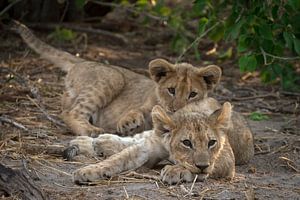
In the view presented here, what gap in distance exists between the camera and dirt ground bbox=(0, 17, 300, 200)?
4789mm

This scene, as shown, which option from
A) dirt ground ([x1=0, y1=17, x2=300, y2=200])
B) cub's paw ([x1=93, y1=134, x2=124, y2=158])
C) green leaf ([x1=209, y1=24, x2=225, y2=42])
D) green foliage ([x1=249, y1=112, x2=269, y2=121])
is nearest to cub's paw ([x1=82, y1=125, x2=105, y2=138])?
dirt ground ([x1=0, y1=17, x2=300, y2=200])

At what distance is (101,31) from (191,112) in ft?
18.3

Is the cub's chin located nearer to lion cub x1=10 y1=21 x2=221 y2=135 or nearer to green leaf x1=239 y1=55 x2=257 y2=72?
lion cub x1=10 y1=21 x2=221 y2=135

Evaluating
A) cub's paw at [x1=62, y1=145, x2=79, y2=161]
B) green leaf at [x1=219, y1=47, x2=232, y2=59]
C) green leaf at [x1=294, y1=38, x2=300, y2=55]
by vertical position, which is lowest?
green leaf at [x1=219, y1=47, x2=232, y2=59]

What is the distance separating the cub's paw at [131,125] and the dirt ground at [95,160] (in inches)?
18.6

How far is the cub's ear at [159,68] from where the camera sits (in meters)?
6.66

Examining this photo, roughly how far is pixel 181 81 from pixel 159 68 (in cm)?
27

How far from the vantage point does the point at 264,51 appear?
6.98 metres

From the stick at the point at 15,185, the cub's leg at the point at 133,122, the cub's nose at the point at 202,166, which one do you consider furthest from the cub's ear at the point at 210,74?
the stick at the point at 15,185

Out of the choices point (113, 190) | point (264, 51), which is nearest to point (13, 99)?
point (264, 51)

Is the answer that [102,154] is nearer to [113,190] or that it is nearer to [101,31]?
[113,190]

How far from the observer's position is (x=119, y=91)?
7.53 meters

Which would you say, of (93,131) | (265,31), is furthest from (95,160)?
(265,31)

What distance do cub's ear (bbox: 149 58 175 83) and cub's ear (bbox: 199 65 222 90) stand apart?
272 mm
